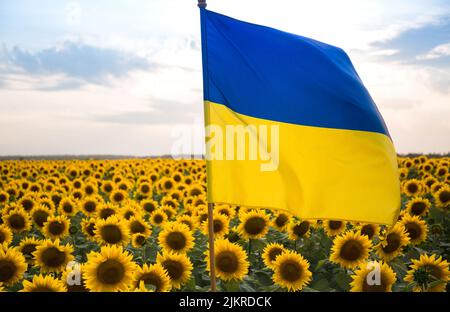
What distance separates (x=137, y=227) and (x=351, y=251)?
4.25m

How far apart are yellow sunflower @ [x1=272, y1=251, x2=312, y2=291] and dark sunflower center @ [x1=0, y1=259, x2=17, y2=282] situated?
13.0ft

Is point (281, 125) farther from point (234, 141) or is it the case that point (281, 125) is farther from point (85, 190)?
point (85, 190)

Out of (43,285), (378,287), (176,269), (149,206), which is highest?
(149,206)

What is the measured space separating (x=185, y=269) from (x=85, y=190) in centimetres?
1052

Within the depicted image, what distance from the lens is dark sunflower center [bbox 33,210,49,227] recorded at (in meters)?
11.5

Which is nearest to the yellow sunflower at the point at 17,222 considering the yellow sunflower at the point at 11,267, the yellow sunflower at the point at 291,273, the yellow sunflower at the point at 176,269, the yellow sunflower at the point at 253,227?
the yellow sunflower at the point at 11,267

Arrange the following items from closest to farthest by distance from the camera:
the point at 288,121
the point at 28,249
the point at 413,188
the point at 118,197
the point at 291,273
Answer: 1. the point at 288,121
2. the point at 291,273
3. the point at 28,249
4. the point at 118,197
5. the point at 413,188

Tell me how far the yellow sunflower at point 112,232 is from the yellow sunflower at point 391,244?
4.76 m

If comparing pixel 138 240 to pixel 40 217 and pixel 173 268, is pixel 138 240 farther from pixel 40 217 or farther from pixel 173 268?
pixel 40 217

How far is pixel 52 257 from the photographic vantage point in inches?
316

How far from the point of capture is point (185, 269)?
7.26m

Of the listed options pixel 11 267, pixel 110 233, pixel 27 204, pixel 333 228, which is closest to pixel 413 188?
pixel 333 228
